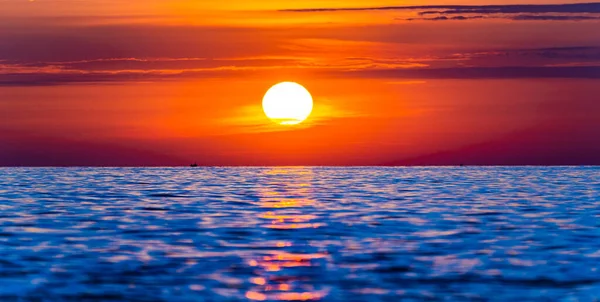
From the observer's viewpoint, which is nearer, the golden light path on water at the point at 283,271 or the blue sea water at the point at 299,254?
the golden light path on water at the point at 283,271

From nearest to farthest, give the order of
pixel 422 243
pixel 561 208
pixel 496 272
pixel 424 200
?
pixel 496 272 < pixel 422 243 < pixel 561 208 < pixel 424 200

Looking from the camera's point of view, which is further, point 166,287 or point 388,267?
point 388,267

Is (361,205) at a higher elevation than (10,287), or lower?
higher

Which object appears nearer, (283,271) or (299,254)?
(283,271)

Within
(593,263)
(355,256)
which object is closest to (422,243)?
(355,256)

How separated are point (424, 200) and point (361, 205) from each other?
7.57 meters

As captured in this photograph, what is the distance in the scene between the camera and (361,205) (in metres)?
54.3

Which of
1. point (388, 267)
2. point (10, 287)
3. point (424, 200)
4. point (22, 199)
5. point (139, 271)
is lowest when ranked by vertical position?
point (10, 287)

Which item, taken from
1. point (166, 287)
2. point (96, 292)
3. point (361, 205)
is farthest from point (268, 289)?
point (361, 205)

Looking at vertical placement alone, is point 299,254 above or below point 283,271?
above

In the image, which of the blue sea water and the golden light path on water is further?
the blue sea water

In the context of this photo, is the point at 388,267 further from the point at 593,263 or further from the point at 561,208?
the point at 561,208

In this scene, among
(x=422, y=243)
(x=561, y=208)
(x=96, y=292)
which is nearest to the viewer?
(x=96, y=292)

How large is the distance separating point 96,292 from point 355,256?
927 centimetres
